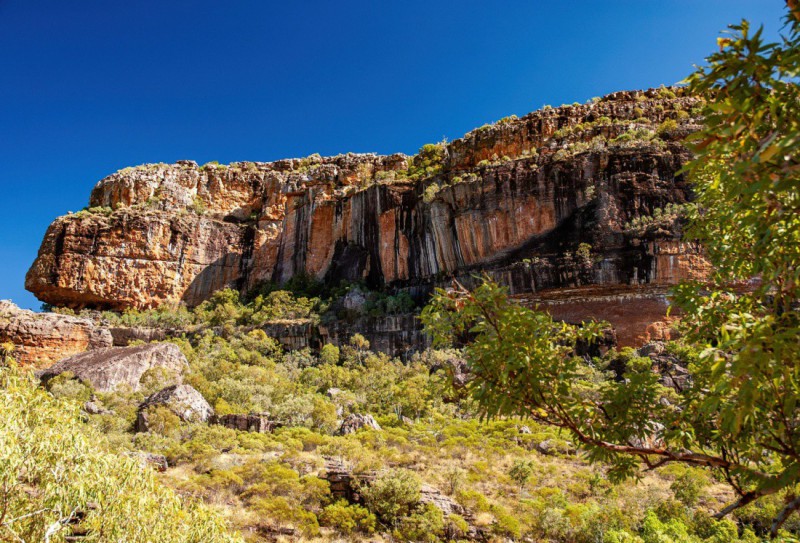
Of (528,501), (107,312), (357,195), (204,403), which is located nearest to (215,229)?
(107,312)

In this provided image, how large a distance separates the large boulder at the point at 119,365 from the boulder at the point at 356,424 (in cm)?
1085

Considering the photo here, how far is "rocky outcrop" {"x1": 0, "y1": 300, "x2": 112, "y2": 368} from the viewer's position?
2725 centimetres

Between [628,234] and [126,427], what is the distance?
27.9m

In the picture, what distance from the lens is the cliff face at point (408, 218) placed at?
2898cm

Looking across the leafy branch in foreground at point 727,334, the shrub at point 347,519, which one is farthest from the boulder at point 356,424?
the leafy branch in foreground at point 727,334

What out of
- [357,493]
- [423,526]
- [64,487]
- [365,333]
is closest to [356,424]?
[357,493]

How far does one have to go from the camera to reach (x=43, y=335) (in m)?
28.0

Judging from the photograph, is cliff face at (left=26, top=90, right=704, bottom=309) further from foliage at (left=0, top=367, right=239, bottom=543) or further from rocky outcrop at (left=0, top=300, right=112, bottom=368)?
foliage at (left=0, top=367, right=239, bottom=543)

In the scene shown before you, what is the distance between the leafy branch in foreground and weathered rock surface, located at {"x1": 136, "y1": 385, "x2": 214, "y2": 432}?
1985 centimetres

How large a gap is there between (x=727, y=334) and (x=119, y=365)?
28400 mm

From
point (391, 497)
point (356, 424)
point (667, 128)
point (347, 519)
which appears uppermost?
point (667, 128)

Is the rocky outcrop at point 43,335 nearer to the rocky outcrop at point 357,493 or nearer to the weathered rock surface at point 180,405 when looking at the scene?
the weathered rock surface at point 180,405

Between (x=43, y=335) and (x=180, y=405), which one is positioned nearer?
(x=180, y=405)

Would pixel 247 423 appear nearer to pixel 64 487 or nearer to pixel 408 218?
pixel 64 487
